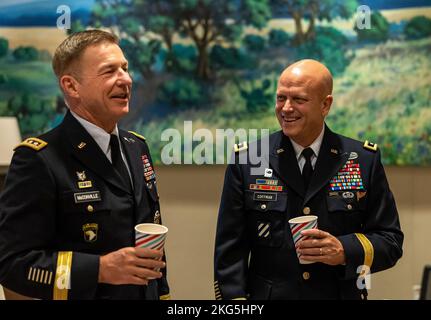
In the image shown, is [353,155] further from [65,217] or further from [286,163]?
[65,217]

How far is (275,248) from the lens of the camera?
2.12 m

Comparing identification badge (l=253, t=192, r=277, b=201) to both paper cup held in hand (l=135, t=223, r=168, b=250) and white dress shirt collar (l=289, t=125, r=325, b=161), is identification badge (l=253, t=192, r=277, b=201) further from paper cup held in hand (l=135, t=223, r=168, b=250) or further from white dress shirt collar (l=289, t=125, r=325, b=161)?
paper cup held in hand (l=135, t=223, r=168, b=250)

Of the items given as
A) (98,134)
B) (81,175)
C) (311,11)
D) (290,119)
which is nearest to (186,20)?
(311,11)

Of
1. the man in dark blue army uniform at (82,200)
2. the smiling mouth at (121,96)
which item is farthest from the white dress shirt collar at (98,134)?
the smiling mouth at (121,96)

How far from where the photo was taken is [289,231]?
83.4 inches

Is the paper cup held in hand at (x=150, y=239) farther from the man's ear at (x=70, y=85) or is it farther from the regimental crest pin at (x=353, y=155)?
the regimental crest pin at (x=353, y=155)

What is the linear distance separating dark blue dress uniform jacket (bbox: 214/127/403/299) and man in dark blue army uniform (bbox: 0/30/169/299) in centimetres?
32

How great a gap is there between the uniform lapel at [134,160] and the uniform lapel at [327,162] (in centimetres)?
61

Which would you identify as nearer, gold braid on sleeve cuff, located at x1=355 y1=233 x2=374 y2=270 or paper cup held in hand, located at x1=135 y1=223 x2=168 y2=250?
paper cup held in hand, located at x1=135 y1=223 x2=168 y2=250

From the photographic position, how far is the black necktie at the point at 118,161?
1918 millimetres

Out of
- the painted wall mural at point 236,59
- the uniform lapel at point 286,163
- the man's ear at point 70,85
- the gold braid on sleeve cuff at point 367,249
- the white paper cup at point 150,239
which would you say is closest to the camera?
the white paper cup at point 150,239

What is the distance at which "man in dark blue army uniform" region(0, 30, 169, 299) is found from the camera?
5.55 feet

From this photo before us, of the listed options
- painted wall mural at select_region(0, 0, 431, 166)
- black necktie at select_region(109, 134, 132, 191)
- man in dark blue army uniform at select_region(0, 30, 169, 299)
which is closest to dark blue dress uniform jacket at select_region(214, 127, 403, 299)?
man in dark blue army uniform at select_region(0, 30, 169, 299)
